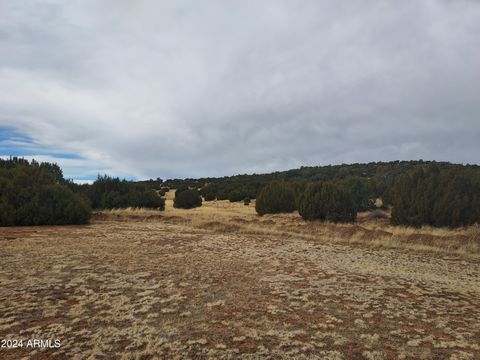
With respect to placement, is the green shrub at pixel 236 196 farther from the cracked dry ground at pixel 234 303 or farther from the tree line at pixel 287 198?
the cracked dry ground at pixel 234 303

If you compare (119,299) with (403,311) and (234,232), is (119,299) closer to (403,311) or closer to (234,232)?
(403,311)

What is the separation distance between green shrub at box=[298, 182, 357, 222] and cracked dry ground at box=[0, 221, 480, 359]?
433 inches

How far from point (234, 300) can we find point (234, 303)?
0.59ft

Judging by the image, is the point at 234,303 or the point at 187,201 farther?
the point at 187,201

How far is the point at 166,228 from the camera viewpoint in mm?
17500

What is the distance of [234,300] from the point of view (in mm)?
6531

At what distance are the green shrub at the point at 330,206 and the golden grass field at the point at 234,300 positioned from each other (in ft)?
32.1

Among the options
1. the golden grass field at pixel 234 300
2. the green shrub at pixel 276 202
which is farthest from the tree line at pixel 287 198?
the golden grass field at pixel 234 300

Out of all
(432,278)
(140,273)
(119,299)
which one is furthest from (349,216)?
(119,299)

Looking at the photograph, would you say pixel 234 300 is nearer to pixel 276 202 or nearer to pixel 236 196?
pixel 276 202

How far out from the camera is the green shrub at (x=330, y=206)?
22.6 meters

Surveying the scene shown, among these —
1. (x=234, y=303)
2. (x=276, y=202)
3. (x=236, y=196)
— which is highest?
(x=236, y=196)

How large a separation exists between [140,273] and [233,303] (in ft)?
9.43

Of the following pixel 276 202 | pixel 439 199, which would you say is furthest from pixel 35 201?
pixel 439 199
